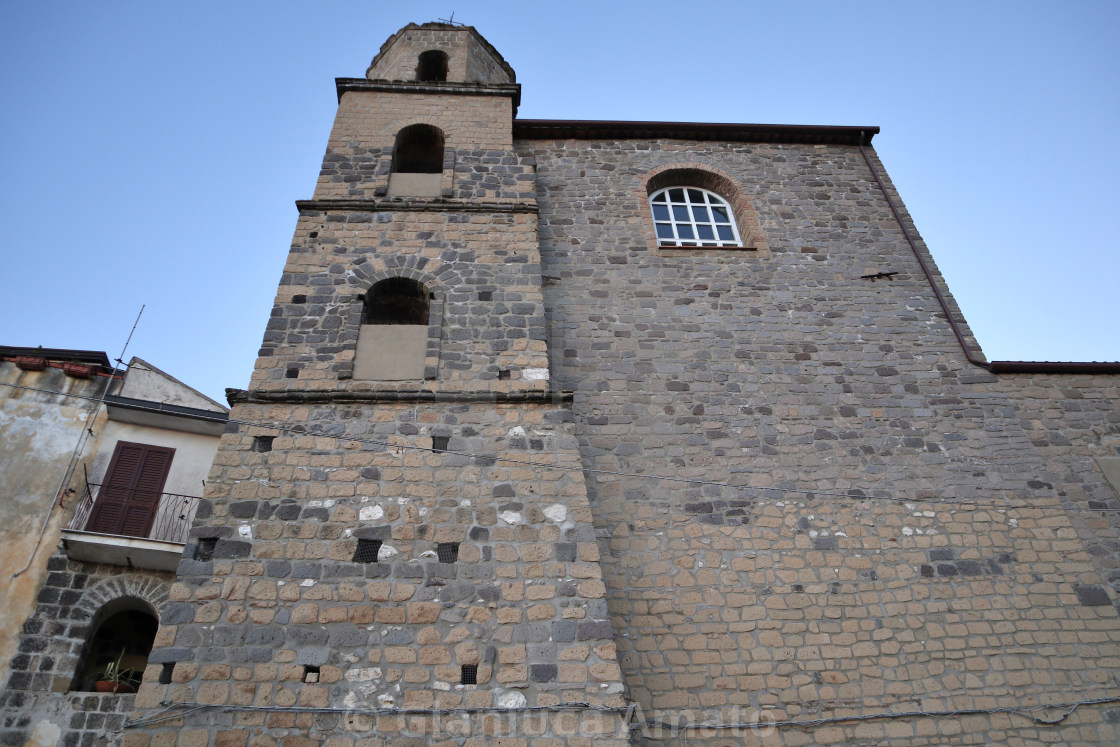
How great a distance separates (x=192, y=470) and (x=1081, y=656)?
32.0ft

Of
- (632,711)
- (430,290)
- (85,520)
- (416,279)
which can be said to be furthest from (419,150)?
(632,711)

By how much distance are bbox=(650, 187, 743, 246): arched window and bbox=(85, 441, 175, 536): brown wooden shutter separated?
276 inches

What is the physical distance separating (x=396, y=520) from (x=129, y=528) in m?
4.81

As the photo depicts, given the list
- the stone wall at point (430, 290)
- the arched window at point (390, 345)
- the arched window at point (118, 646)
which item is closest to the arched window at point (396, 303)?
the arched window at point (390, 345)

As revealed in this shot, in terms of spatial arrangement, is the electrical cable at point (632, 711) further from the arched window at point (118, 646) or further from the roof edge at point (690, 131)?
the roof edge at point (690, 131)

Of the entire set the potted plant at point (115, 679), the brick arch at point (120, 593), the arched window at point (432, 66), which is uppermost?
the arched window at point (432, 66)

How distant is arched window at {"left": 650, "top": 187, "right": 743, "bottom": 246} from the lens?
943 centimetres

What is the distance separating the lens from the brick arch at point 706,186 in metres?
9.35

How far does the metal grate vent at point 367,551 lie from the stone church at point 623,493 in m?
0.03

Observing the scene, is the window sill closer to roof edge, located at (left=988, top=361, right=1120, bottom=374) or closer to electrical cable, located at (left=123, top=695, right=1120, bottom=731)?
roof edge, located at (left=988, top=361, right=1120, bottom=374)

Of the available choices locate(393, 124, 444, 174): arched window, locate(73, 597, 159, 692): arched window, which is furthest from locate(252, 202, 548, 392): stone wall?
locate(73, 597, 159, 692): arched window

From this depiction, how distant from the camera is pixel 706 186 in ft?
33.5

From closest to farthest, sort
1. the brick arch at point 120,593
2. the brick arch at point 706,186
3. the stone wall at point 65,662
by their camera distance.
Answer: the stone wall at point 65,662 → the brick arch at point 120,593 → the brick arch at point 706,186

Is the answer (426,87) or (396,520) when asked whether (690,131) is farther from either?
(396,520)
